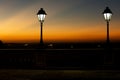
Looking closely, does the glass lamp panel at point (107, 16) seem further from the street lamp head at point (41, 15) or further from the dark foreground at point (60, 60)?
the street lamp head at point (41, 15)

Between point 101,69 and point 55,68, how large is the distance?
2.96m

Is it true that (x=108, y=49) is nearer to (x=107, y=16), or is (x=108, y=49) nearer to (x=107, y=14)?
(x=107, y=16)

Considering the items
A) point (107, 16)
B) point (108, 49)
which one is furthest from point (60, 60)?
point (107, 16)

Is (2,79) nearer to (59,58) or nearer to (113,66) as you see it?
(59,58)

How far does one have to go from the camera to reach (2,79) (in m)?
17.9

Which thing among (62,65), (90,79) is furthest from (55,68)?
(90,79)

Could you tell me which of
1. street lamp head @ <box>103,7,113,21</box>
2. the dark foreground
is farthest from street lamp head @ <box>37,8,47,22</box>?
street lamp head @ <box>103,7,113,21</box>

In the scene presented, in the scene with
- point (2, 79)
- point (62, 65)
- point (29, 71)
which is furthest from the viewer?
point (62, 65)

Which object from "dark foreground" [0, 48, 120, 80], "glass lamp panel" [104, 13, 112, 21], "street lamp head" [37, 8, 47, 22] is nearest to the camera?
"street lamp head" [37, 8, 47, 22]

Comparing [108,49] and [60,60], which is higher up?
[108,49]

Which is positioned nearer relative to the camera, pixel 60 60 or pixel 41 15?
pixel 41 15

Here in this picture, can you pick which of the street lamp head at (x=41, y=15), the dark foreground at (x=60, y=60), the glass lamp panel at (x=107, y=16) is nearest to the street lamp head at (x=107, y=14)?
the glass lamp panel at (x=107, y=16)

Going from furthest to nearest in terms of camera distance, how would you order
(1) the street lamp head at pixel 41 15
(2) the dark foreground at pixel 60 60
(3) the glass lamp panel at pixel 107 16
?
(3) the glass lamp panel at pixel 107 16
(2) the dark foreground at pixel 60 60
(1) the street lamp head at pixel 41 15

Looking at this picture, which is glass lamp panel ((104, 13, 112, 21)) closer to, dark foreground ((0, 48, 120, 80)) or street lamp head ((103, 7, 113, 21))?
street lamp head ((103, 7, 113, 21))
